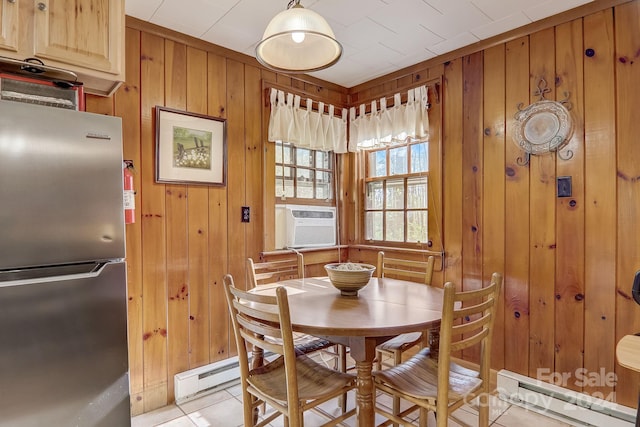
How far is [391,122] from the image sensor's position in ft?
9.91

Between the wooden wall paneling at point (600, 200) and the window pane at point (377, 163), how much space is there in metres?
1.56

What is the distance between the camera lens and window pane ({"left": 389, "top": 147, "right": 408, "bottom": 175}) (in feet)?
10.3

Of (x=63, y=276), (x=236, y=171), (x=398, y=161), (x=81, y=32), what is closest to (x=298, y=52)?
(x=81, y=32)

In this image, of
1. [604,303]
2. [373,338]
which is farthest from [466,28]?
[373,338]

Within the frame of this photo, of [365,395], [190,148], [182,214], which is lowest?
[365,395]

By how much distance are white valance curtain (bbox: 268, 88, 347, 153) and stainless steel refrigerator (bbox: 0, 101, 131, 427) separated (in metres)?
1.41

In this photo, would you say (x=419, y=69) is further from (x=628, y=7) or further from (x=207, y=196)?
(x=207, y=196)

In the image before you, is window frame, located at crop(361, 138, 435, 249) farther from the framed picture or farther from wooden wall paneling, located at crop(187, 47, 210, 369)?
wooden wall paneling, located at crop(187, 47, 210, 369)

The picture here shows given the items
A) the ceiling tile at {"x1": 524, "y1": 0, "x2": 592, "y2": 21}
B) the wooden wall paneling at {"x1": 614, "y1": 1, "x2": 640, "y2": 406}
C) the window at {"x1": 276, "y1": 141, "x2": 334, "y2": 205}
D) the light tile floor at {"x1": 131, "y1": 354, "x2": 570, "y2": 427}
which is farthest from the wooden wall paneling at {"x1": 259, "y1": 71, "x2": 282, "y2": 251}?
the wooden wall paneling at {"x1": 614, "y1": 1, "x2": 640, "y2": 406}

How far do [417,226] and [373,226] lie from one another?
494 millimetres

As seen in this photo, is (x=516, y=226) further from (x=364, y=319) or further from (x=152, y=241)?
(x=152, y=241)

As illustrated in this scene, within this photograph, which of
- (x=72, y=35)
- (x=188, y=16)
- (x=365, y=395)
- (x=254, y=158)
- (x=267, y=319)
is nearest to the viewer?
(x=267, y=319)

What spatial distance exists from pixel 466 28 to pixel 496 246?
147 centimetres

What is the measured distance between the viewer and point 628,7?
1934 mm
